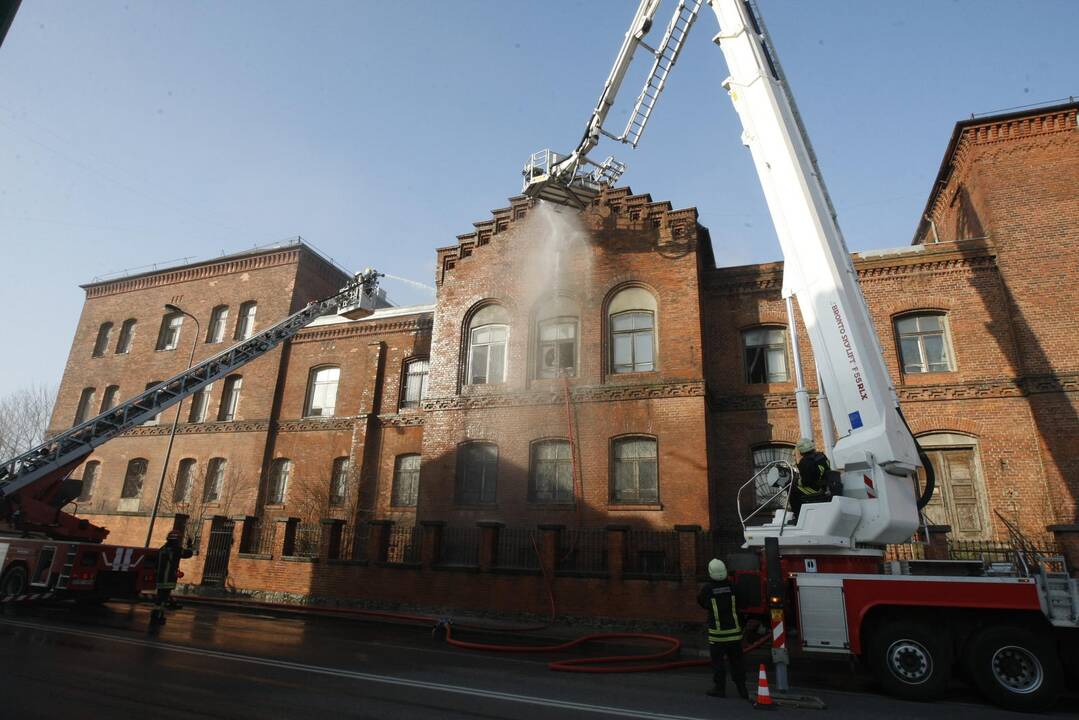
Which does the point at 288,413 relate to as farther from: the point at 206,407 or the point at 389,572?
the point at 389,572

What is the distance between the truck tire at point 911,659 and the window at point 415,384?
651 inches

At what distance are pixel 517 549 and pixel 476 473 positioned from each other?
9.45ft

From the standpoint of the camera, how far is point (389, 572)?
14953mm

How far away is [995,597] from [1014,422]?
1007 cm

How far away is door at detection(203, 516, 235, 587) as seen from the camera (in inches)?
691

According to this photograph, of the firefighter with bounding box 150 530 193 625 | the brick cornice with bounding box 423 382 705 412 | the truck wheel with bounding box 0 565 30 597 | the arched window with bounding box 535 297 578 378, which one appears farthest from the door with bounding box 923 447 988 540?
the truck wheel with bounding box 0 565 30 597

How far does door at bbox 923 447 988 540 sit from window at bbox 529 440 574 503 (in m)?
8.85

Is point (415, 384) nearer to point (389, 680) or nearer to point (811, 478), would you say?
point (389, 680)

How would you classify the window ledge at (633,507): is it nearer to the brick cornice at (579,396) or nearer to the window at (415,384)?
the brick cornice at (579,396)

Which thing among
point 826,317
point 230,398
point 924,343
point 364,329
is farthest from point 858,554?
point 230,398

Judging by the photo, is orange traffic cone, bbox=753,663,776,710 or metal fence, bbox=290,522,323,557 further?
metal fence, bbox=290,522,323,557

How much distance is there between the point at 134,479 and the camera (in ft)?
80.9

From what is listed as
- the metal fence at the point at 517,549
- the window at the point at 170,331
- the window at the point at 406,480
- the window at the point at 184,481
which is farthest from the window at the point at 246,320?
the metal fence at the point at 517,549

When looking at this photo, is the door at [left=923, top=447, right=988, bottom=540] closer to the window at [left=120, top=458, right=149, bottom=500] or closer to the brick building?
the brick building
